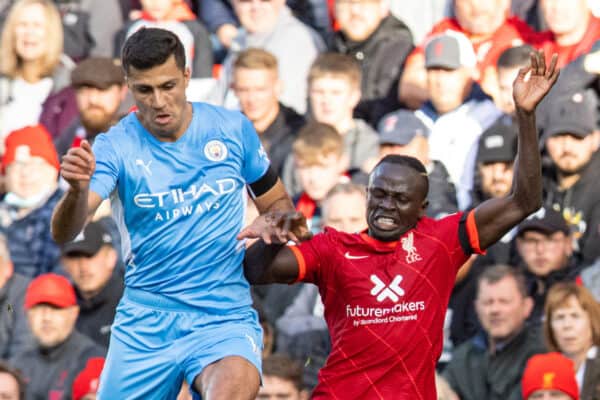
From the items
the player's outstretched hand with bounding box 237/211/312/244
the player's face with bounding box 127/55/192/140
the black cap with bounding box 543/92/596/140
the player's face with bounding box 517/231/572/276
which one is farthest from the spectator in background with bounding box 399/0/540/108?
the player's outstretched hand with bounding box 237/211/312/244

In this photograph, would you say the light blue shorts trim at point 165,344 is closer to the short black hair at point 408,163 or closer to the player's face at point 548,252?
the short black hair at point 408,163

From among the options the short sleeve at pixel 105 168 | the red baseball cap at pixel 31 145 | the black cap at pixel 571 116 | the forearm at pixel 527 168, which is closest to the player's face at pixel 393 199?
the forearm at pixel 527 168

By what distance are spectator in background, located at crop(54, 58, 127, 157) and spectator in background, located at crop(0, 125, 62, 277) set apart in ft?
0.63

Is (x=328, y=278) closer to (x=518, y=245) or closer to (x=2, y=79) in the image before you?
(x=518, y=245)

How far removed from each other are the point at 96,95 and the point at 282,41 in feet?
5.07

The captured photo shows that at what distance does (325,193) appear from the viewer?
10.4 meters

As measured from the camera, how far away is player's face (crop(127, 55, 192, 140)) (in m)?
6.71

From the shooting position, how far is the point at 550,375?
30.1 ft

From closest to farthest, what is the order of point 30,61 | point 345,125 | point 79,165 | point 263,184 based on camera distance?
1. point 79,165
2. point 263,184
3. point 345,125
4. point 30,61

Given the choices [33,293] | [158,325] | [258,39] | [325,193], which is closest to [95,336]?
[33,293]

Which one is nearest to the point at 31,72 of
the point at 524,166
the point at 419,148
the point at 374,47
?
the point at 374,47

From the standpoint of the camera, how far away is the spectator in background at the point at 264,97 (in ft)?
35.5

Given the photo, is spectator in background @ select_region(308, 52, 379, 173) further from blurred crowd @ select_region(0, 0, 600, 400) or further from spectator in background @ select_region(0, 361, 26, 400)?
spectator in background @ select_region(0, 361, 26, 400)

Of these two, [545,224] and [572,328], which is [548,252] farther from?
[572,328]
